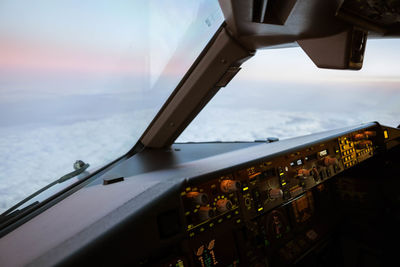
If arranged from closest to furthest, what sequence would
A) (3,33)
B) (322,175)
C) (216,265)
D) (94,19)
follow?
(3,33) → (94,19) → (216,265) → (322,175)

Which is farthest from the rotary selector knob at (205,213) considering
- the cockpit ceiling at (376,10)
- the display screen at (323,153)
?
the display screen at (323,153)

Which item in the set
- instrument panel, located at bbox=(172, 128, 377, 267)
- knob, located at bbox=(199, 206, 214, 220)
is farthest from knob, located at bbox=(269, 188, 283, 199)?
knob, located at bbox=(199, 206, 214, 220)

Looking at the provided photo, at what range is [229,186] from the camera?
4.63ft

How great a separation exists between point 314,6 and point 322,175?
1.56 metres

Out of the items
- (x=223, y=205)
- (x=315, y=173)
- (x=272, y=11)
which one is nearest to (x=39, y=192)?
(x=223, y=205)

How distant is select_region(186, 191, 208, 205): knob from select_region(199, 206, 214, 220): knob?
62 millimetres

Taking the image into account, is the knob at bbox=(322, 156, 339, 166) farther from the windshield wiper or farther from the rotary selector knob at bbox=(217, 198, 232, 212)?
the windshield wiper

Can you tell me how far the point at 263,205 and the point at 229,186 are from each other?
1.54 ft

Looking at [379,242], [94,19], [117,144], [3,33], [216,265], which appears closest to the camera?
[3,33]

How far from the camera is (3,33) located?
78 cm

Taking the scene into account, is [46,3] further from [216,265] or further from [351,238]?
[351,238]

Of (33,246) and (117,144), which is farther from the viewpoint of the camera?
(117,144)

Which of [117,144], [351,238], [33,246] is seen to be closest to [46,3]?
[33,246]

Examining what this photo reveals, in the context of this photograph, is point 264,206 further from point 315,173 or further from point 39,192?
point 39,192
